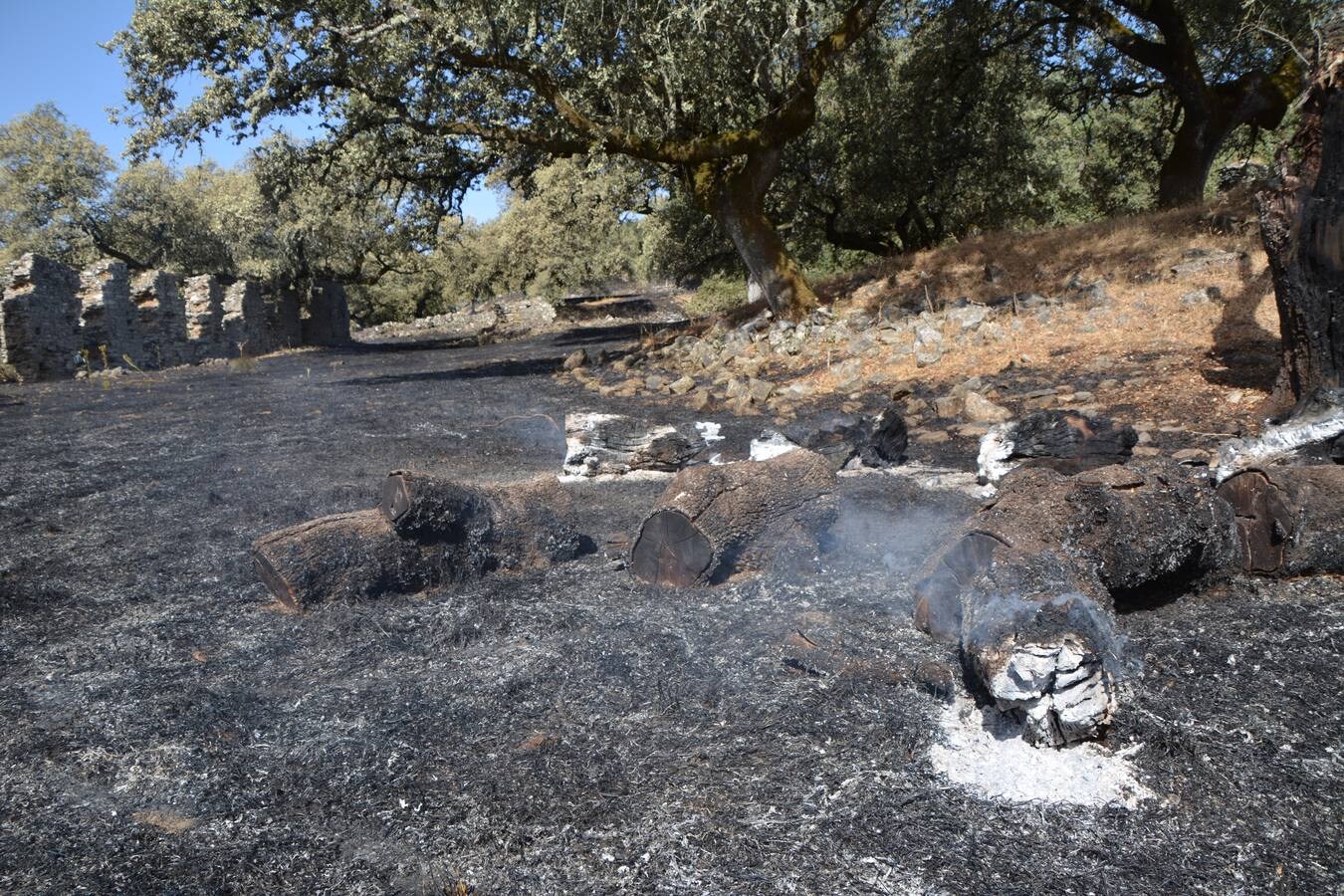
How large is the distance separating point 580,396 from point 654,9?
14.2 feet

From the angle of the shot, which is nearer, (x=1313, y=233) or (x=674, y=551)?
(x=674, y=551)

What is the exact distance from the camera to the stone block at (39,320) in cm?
1486

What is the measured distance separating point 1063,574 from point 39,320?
1705 centimetres

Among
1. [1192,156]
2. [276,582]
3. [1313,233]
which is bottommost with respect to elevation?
[276,582]

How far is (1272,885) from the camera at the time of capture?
2.07 meters

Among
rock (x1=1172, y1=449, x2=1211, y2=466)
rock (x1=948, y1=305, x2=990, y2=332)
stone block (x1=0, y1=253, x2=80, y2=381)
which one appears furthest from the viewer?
stone block (x1=0, y1=253, x2=80, y2=381)

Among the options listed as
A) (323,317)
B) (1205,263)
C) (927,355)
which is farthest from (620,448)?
(323,317)

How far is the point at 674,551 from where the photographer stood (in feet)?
13.3

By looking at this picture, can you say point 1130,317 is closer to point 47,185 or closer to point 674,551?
point 674,551

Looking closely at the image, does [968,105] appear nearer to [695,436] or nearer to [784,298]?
[784,298]

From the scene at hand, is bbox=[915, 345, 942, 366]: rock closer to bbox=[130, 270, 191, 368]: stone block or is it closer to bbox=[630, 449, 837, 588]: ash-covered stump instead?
bbox=[630, 449, 837, 588]: ash-covered stump

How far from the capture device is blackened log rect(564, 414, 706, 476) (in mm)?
6277

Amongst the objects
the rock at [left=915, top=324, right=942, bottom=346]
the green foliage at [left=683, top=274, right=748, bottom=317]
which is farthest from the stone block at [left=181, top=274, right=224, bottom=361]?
the rock at [left=915, top=324, right=942, bottom=346]

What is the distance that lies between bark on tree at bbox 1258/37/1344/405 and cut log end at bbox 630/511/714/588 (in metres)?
4.06
